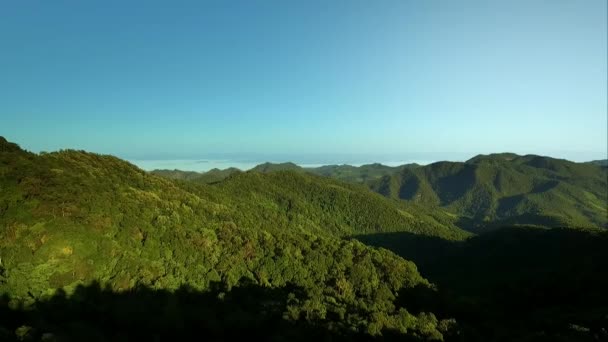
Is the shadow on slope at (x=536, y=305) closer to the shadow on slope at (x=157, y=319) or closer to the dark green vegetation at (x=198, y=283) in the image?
the dark green vegetation at (x=198, y=283)

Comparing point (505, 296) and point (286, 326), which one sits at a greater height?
point (286, 326)

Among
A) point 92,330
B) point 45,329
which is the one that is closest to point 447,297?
point 92,330

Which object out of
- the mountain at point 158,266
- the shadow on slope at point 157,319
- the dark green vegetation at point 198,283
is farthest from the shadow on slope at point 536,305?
the shadow on slope at point 157,319

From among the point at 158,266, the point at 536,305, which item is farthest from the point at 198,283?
the point at 536,305

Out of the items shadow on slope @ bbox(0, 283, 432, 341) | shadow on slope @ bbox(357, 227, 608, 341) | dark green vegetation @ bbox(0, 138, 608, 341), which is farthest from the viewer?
dark green vegetation @ bbox(0, 138, 608, 341)

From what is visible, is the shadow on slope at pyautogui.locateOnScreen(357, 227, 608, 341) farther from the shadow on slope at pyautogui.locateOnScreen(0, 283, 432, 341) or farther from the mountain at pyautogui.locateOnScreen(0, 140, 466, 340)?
the shadow on slope at pyautogui.locateOnScreen(0, 283, 432, 341)

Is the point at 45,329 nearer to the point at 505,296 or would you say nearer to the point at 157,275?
the point at 157,275

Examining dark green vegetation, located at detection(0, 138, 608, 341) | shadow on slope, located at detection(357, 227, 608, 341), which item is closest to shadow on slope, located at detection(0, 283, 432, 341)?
dark green vegetation, located at detection(0, 138, 608, 341)
